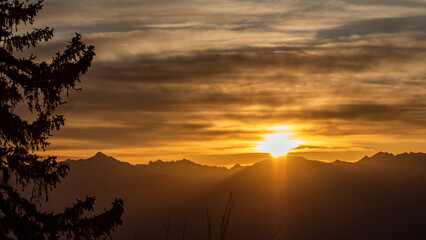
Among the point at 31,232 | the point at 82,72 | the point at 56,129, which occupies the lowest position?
the point at 31,232

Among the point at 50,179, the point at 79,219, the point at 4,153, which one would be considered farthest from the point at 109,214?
the point at 4,153

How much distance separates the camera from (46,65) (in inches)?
715

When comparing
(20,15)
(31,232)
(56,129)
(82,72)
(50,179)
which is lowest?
(31,232)

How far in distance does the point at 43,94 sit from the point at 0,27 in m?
2.39

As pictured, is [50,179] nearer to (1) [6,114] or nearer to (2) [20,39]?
(1) [6,114]

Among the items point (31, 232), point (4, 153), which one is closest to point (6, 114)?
point (4, 153)

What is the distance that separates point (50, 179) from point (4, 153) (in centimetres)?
157

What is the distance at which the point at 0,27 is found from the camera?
58.7 feet

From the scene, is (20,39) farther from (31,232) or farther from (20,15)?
(31,232)

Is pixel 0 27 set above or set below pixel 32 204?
above

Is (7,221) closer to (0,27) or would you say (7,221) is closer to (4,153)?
(4,153)

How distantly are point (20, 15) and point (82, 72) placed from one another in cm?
250

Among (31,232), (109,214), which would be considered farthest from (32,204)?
(109,214)

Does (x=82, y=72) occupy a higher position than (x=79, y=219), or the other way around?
(x=82, y=72)
